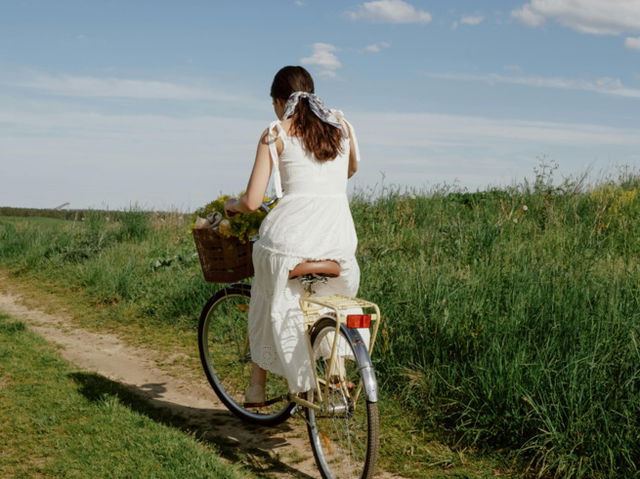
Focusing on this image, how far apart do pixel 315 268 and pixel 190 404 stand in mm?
2432

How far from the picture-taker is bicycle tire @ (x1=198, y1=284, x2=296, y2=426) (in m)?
5.36

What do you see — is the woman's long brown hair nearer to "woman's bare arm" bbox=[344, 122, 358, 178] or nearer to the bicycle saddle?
"woman's bare arm" bbox=[344, 122, 358, 178]

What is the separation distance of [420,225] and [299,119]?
6.84 m

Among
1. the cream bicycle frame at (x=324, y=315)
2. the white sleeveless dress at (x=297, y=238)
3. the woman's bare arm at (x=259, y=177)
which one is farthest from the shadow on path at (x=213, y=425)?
the woman's bare arm at (x=259, y=177)

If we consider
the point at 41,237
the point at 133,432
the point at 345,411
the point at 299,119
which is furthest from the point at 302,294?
the point at 41,237

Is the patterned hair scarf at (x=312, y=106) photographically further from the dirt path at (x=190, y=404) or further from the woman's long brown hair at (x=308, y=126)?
the dirt path at (x=190, y=404)

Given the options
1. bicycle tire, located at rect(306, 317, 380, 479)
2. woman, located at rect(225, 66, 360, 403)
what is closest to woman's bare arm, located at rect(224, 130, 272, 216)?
woman, located at rect(225, 66, 360, 403)

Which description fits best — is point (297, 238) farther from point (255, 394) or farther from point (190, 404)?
point (190, 404)

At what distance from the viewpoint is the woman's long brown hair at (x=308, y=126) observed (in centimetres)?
425

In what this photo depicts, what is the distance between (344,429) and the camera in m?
4.39

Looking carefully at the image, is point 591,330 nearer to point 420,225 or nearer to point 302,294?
point 302,294

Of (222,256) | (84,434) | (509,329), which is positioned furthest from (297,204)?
(84,434)

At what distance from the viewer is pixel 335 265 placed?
4.30 metres

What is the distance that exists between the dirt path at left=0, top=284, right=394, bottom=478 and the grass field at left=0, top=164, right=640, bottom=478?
657 mm
